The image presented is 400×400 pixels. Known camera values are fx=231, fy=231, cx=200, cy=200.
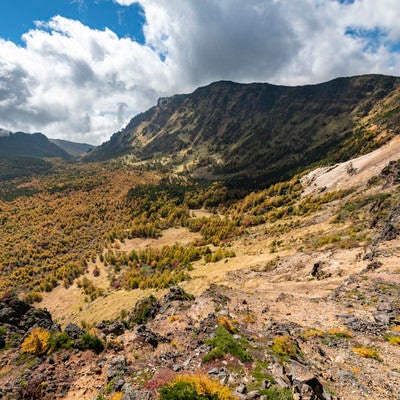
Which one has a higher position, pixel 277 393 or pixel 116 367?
pixel 277 393

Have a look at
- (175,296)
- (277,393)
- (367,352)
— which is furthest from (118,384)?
(175,296)

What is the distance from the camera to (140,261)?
92.6m

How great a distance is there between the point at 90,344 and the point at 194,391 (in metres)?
11.0

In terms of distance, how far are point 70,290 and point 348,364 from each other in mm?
85495

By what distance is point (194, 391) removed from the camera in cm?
925

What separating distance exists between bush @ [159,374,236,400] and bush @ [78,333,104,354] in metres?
9.46

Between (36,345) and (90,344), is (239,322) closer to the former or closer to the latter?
(90,344)

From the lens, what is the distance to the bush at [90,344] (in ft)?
53.9

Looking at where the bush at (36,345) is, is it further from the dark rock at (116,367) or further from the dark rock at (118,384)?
the dark rock at (118,384)

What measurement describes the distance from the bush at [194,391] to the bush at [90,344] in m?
9.46

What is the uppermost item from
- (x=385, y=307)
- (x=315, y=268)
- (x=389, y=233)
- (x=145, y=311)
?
(x=389, y=233)

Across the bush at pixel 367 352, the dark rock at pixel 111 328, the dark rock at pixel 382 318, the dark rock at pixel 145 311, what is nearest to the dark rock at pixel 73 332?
the dark rock at pixel 111 328

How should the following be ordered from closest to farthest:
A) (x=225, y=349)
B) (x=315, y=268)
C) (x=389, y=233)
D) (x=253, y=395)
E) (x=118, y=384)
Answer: (x=253, y=395), (x=118, y=384), (x=225, y=349), (x=389, y=233), (x=315, y=268)

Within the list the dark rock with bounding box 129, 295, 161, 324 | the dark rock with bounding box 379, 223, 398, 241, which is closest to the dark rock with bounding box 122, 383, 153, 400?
the dark rock with bounding box 129, 295, 161, 324
